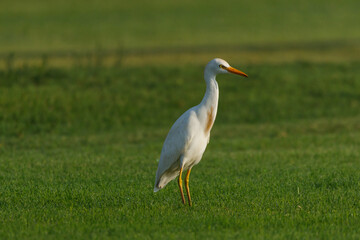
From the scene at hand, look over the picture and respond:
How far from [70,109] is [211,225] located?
36.1 ft

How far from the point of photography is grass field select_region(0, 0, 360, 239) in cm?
699

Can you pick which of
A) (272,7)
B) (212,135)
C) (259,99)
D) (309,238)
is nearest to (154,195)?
(309,238)

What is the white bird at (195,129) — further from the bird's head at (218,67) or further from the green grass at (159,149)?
the green grass at (159,149)

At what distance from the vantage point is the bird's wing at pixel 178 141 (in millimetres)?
7469

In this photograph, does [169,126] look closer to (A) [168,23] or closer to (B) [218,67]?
(B) [218,67]

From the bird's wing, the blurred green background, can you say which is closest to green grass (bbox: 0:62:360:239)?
the bird's wing

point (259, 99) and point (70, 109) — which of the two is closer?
point (70, 109)

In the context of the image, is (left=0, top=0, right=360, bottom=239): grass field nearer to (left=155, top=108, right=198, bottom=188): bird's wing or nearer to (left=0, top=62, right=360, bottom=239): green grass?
(left=0, top=62, right=360, bottom=239): green grass

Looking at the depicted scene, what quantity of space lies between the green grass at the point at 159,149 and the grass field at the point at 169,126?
0.03 metres

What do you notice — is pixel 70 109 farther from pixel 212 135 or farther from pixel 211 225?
pixel 211 225

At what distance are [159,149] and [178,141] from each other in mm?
Result: 5532

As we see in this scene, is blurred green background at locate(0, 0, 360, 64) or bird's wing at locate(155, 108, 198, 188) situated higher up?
bird's wing at locate(155, 108, 198, 188)

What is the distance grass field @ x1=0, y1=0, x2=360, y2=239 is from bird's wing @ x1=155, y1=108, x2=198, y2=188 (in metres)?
0.57

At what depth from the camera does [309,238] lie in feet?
20.4
